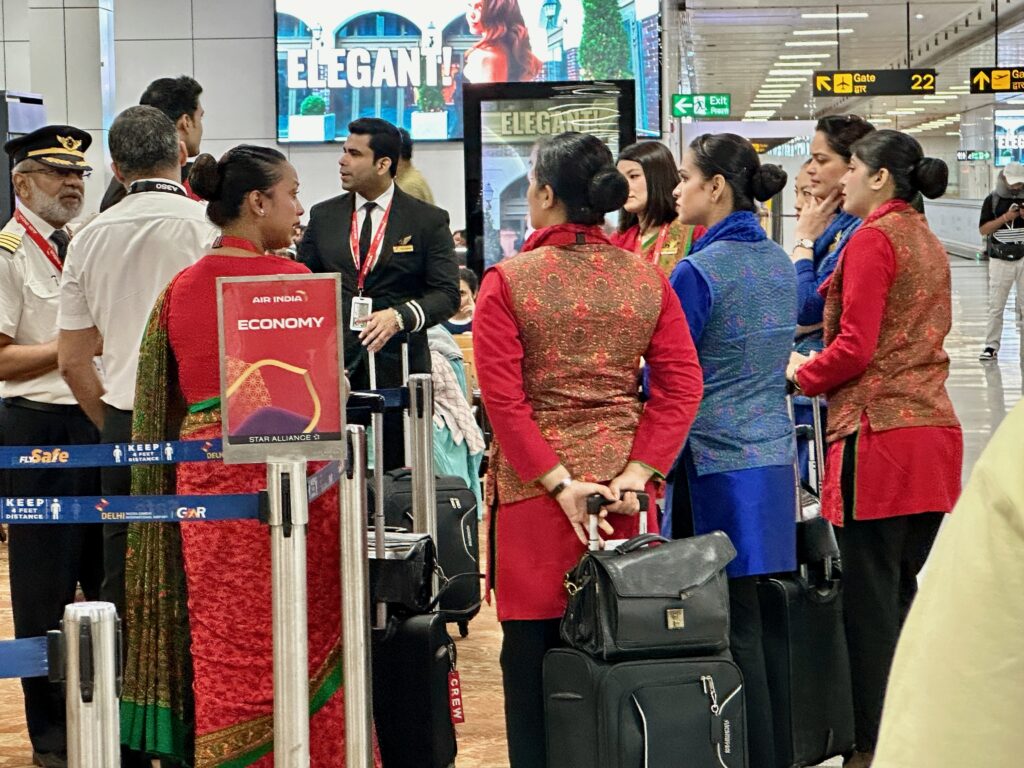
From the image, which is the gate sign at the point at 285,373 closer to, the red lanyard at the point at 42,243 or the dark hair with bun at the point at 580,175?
the dark hair with bun at the point at 580,175

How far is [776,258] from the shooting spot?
339 centimetres

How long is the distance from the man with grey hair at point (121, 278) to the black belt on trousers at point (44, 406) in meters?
0.34

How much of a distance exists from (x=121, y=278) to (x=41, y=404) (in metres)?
0.60

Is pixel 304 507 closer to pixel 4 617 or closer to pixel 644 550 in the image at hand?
pixel 644 550

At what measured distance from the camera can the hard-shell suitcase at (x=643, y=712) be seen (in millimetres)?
2936

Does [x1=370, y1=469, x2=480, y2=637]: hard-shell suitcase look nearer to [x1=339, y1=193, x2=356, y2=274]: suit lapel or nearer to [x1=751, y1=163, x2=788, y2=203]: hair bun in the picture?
[x1=339, y1=193, x2=356, y2=274]: suit lapel

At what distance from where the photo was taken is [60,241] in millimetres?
4129

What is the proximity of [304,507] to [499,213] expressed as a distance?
4584 millimetres

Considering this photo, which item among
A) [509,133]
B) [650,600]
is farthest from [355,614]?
[509,133]

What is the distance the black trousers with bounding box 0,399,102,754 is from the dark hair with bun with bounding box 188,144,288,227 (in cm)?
114

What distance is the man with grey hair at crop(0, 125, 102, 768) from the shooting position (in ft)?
13.0

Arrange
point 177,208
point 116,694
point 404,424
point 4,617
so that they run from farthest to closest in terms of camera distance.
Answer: point 4,617
point 404,424
point 177,208
point 116,694

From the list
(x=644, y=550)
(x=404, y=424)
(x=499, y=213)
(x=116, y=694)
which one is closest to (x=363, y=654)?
(x=644, y=550)

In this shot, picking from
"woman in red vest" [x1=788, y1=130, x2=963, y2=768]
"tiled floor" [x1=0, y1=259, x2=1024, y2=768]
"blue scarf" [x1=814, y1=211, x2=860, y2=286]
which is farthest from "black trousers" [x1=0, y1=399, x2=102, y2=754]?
"blue scarf" [x1=814, y1=211, x2=860, y2=286]
